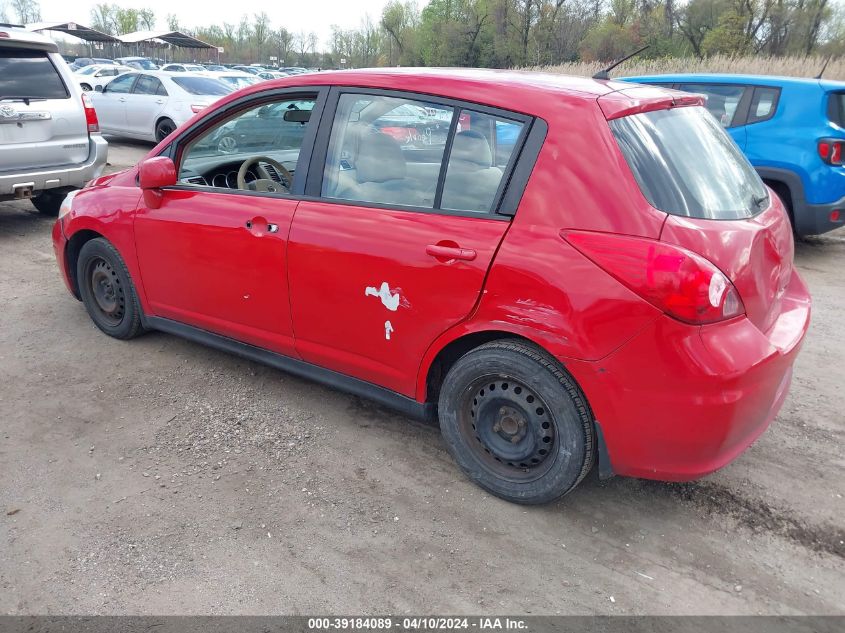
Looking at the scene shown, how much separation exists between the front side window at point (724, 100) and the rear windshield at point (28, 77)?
659cm

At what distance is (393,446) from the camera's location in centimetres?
332

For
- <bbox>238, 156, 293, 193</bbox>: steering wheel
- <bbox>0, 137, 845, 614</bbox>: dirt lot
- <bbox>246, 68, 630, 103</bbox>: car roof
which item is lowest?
<bbox>0, 137, 845, 614</bbox>: dirt lot

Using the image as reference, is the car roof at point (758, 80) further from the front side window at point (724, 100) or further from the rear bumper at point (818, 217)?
the rear bumper at point (818, 217)

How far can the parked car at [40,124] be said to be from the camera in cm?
641

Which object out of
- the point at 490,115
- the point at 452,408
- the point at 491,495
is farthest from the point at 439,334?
the point at 490,115

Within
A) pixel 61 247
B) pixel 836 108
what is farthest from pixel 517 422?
pixel 836 108

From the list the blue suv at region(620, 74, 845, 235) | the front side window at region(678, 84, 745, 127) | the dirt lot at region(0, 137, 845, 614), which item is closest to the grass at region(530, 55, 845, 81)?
the front side window at region(678, 84, 745, 127)

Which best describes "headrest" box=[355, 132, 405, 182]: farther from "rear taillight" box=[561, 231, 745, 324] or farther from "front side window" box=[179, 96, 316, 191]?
"rear taillight" box=[561, 231, 745, 324]

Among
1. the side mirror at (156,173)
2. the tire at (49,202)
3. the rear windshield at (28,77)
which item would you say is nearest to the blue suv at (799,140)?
the side mirror at (156,173)

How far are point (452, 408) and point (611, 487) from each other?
81cm

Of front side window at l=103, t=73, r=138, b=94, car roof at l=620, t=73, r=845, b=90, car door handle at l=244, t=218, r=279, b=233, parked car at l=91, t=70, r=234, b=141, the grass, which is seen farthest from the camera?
the grass

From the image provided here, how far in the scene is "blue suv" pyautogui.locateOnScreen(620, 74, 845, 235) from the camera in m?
6.29

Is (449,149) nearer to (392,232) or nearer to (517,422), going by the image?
(392,232)

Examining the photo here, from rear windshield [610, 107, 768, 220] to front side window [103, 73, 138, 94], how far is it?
44.6 feet
